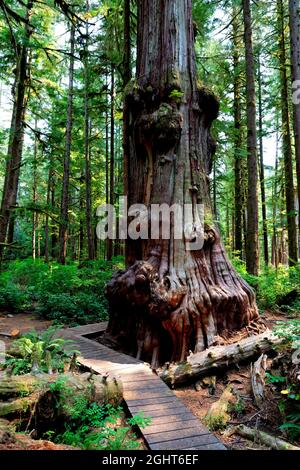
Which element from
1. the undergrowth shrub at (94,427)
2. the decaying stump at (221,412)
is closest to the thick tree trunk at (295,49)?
the decaying stump at (221,412)

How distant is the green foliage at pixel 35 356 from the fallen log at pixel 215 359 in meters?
1.64

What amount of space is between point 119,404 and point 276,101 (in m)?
18.4

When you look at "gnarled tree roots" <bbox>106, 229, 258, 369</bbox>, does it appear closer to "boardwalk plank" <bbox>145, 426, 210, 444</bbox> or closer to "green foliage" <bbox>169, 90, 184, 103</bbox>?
"boardwalk plank" <bbox>145, 426, 210, 444</bbox>

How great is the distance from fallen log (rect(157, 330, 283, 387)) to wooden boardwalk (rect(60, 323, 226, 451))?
0.32m

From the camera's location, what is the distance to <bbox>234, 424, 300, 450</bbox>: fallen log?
10.8 feet

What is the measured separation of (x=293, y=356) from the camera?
4.33 metres

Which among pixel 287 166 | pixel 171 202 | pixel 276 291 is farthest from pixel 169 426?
pixel 287 166

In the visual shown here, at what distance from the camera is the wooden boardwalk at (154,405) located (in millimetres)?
3400

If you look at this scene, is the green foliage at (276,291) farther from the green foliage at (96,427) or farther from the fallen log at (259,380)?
the green foliage at (96,427)

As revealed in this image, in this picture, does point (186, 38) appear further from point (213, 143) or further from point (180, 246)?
point (180, 246)

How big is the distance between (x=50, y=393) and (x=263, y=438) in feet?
7.77

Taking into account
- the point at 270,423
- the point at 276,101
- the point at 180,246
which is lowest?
the point at 270,423
